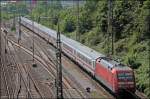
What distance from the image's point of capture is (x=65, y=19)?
7612 cm

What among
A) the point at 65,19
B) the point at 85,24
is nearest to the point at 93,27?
the point at 85,24

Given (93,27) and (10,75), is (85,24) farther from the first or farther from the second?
(10,75)

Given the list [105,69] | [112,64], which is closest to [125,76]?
[112,64]

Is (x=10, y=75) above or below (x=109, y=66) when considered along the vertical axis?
below

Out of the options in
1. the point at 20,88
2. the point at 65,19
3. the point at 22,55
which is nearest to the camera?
the point at 20,88

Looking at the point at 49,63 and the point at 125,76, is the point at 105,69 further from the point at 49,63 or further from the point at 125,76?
the point at 49,63

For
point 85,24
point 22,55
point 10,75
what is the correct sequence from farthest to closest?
point 85,24 → point 22,55 → point 10,75

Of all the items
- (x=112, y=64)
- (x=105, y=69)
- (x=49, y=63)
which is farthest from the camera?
(x=49, y=63)

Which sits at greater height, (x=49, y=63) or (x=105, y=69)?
(x=105, y=69)

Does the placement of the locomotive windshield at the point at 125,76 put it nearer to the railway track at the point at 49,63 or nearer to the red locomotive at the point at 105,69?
the red locomotive at the point at 105,69

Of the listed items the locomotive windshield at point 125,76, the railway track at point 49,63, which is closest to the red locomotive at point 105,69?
the locomotive windshield at point 125,76

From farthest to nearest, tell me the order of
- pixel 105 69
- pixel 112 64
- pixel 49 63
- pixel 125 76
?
pixel 49 63 < pixel 105 69 < pixel 112 64 < pixel 125 76

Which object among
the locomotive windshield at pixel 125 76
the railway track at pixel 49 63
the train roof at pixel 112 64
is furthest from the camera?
the railway track at pixel 49 63

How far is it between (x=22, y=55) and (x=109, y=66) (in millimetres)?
26234
